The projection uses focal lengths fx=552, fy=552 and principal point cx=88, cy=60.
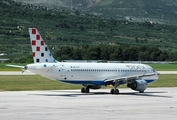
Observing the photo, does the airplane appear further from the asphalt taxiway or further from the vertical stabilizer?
the asphalt taxiway

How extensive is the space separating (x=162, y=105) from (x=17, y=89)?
1751 centimetres

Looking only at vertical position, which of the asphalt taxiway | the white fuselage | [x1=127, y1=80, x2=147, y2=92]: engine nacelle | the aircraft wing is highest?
the white fuselage

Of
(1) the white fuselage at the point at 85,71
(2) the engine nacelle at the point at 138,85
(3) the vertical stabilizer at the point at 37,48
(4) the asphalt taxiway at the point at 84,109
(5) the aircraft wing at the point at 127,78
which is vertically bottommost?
(4) the asphalt taxiway at the point at 84,109

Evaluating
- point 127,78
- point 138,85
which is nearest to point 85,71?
point 127,78

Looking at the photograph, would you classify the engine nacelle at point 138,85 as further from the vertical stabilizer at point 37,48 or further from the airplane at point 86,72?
the vertical stabilizer at point 37,48

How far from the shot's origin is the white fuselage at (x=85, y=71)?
41281 millimetres

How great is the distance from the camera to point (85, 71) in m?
44.2

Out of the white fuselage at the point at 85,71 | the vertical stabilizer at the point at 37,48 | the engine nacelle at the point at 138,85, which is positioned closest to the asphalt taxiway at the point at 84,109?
the white fuselage at the point at 85,71

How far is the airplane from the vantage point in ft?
136

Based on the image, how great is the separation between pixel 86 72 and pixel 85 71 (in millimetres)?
130

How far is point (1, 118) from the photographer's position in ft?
86.2

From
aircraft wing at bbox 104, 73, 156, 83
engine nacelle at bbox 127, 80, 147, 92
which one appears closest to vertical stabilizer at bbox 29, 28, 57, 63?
aircraft wing at bbox 104, 73, 156, 83

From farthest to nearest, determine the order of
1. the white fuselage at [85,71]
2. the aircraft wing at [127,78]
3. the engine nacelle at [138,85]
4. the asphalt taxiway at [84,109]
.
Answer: the engine nacelle at [138,85] < the aircraft wing at [127,78] < the white fuselage at [85,71] < the asphalt taxiway at [84,109]

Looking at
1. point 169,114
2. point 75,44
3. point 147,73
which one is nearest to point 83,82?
point 147,73
